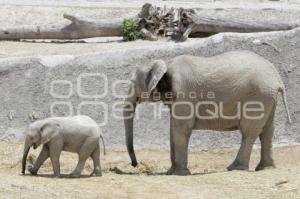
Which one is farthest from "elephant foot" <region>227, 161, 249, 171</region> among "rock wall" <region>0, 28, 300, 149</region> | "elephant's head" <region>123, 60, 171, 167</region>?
"rock wall" <region>0, 28, 300, 149</region>

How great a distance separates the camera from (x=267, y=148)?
16.9m

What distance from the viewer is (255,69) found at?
53.4ft

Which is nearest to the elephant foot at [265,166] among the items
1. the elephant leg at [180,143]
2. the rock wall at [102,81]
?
the elephant leg at [180,143]

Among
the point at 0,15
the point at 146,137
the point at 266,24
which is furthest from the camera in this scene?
the point at 0,15

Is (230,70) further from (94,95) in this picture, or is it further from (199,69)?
(94,95)

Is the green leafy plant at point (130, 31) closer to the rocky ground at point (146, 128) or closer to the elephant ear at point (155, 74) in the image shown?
the rocky ground at point (146, 128)

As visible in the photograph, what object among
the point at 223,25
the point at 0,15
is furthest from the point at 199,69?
the point at 0,15

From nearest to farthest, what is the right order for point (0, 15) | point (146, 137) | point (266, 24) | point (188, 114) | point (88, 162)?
point (188, 114)
point (88, 162)
point (146, 137)
point (266, 24)
point (0, 15)

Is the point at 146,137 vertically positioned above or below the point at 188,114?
below

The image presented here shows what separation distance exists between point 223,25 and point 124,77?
5.07m

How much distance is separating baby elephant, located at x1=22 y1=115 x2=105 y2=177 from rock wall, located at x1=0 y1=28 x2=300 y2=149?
12.4 feet

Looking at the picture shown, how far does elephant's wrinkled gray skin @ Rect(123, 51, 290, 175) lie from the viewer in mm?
16219

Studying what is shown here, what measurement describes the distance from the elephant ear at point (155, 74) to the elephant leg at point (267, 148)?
1999 mm

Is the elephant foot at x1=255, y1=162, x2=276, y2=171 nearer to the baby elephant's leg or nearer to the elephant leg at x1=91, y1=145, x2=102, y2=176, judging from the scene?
the elephant leg at x1=91, y1=145, x2=102, y2=176
